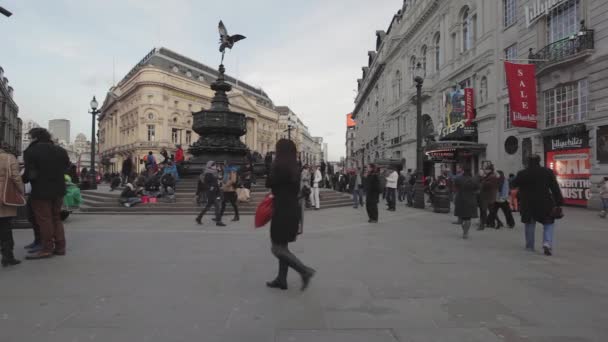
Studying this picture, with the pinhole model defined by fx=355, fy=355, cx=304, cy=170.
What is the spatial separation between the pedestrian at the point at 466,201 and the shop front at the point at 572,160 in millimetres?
11924

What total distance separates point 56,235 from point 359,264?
4883mm

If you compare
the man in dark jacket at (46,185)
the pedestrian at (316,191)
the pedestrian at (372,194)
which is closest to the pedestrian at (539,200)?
the pedestrian at (372,194)

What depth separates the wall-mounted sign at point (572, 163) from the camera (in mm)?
16141

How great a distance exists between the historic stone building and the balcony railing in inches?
2033

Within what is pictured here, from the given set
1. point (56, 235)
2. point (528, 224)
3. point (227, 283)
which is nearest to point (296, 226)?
point (227, 283)

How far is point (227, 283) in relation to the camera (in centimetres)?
423

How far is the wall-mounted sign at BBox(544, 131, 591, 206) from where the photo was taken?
16.1 metres

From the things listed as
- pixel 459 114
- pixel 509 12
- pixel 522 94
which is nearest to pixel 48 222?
pixel 522 94

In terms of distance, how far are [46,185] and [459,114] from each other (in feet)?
83.7

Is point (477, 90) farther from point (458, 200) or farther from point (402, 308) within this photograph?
point (402, 308)

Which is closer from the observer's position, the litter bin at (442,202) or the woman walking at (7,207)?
the woman walking at (7,207)

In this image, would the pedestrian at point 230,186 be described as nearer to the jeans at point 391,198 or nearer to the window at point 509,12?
the jeans at point 391,198

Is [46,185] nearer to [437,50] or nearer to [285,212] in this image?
[285,212]

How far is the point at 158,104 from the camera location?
64062 mm
